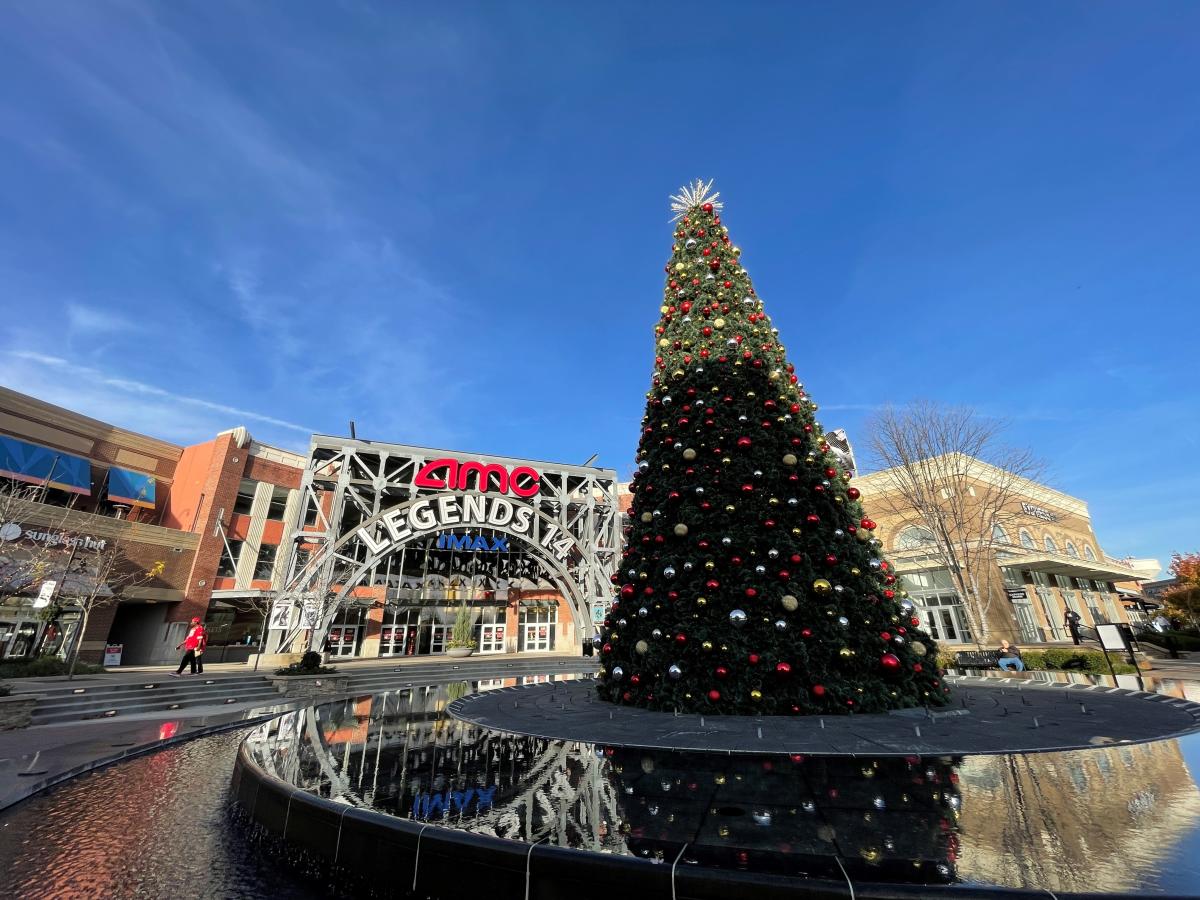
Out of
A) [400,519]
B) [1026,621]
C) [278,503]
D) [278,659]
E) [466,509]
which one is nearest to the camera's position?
[278,659]

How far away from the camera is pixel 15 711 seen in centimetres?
1053

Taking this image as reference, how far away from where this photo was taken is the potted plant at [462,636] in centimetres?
3003

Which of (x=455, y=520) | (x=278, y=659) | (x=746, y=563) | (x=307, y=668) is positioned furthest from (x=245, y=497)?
(x=746, y=563)

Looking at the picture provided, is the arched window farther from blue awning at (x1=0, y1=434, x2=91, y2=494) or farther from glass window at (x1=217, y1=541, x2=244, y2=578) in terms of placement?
blue awning at (x1=0, y1=434, x2=91, y2=494)

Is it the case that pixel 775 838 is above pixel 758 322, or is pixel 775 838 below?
below

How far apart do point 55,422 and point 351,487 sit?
16.1 metres

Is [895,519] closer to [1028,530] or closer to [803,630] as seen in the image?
[1028,530]

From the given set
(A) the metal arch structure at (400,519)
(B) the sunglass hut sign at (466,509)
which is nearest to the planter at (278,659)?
(A) the metal arch structure at (400,519)

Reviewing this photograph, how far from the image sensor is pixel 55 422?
84.9 feet

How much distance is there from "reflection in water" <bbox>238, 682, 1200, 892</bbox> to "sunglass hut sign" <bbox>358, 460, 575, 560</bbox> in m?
18.5

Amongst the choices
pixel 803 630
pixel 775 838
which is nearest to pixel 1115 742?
pixel 803 630

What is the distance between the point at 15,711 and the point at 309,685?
6639 mm

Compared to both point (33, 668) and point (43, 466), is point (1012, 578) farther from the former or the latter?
point (43, 466)

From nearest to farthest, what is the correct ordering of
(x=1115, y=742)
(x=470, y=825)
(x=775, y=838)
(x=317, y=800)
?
(x=775, y=838) → (x=470, y=825) → (x=317, y=800) → (x=1115, y=742)
